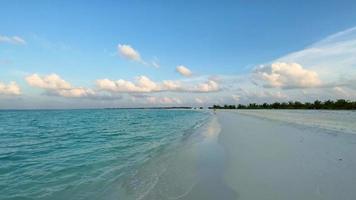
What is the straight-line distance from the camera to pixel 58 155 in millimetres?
13031

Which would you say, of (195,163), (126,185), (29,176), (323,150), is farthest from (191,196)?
(323,150)

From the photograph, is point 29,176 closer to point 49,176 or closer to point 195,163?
point 49,176

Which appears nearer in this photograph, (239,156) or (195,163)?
(195,163)

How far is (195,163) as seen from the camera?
10.4 m

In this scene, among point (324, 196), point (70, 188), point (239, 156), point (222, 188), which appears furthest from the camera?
point (239, 156)

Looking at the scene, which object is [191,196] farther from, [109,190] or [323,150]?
[323,150]

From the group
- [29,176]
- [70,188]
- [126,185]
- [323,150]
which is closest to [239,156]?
[323,150]

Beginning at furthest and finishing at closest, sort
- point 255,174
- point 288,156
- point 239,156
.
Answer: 1. point 239,156
2. point 288,156
3. point 255,174

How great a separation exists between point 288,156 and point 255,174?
2.99 meters

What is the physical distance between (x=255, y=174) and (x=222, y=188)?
5.06 ft

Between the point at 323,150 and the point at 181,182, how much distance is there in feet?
21.3

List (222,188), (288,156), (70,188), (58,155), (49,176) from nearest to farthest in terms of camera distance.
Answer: (222,188) → (70,188) → (49,176) → (288,156) → (58,155)

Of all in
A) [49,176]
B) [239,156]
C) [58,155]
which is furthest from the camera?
[58,155]

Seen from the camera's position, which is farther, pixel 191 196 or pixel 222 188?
pixel 222 188
